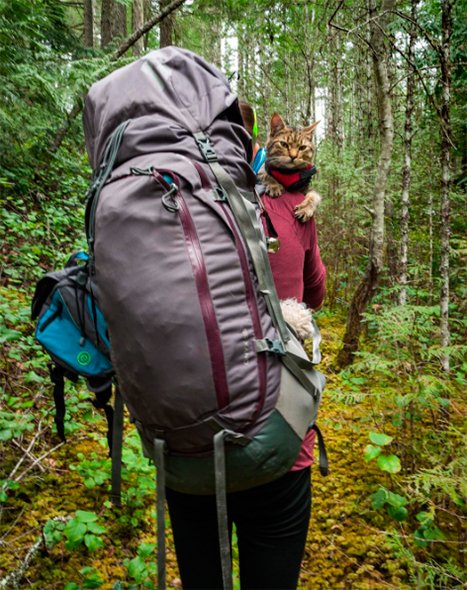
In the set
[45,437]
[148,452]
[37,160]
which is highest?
[37,160]

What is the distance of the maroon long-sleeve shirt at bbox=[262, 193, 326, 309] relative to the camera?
166cm

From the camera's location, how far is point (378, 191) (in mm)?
4613

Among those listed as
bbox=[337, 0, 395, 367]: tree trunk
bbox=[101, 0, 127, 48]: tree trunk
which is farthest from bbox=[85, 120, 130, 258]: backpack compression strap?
bbox=[101, 0, 127, 48]: tree trunk

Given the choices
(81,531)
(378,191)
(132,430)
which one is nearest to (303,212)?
(81,531)

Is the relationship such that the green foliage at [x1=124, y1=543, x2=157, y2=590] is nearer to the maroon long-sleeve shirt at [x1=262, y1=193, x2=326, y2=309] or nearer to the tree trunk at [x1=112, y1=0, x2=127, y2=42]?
the maroon long-sleeve shirt at [x1=262, y1=193, x2=326, y2=309]

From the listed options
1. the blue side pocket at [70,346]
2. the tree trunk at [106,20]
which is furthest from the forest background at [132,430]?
the tree trunk at [106,20]

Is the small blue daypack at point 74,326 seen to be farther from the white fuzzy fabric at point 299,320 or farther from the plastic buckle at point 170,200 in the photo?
the white fuzzy fabric at point 299,320

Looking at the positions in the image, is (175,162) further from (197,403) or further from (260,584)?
(260,584)

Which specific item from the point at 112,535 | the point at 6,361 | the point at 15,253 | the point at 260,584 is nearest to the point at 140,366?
the point at 260,584

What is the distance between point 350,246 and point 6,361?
238 inches

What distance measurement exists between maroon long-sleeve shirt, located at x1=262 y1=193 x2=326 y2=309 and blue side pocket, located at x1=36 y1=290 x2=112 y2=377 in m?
0.72

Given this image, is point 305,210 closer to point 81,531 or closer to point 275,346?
point 275,346

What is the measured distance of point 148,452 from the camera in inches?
47.0

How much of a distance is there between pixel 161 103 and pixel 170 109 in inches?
1.1
